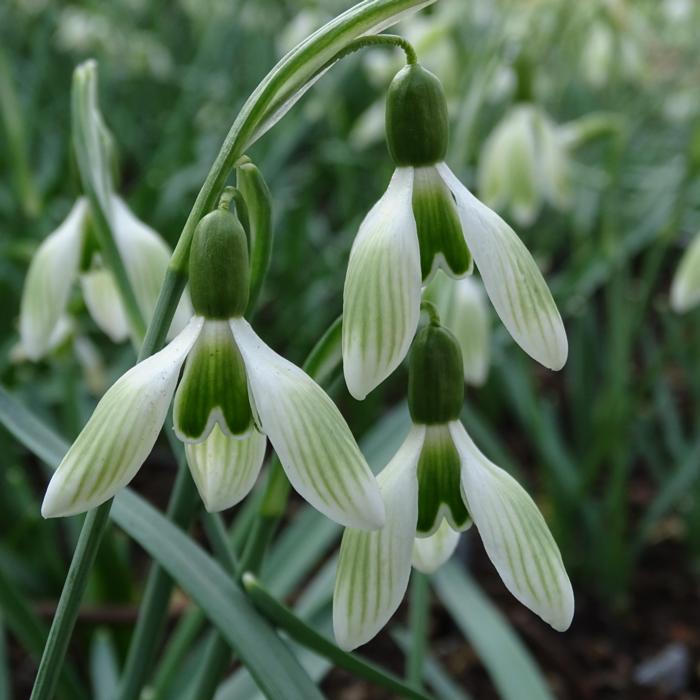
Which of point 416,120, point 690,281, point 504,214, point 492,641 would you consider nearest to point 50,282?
point 416,120

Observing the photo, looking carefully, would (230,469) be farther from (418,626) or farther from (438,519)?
(418,626)

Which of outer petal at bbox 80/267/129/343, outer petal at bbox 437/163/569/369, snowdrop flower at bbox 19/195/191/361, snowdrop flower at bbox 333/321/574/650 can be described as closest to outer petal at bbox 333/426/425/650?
snowdrop flower at bbox 333/321/574/650

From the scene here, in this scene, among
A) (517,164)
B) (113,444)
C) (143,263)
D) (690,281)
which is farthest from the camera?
(517,164)

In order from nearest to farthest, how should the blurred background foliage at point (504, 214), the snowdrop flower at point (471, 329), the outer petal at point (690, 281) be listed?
the snowdrop flower at point (471, 329) < the outer petal at point (690, 281) < the blurred background foliage at point (504, 214)

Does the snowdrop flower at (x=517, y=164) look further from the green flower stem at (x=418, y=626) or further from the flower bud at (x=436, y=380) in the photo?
the flower bud at (x=436, y=380)

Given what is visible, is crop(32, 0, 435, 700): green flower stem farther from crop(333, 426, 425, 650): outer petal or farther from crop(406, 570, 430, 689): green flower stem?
crop(406, 570, 430, 689): green flower stem

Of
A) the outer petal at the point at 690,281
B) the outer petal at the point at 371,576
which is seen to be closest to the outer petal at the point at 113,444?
the outer petal at the point at 371,576

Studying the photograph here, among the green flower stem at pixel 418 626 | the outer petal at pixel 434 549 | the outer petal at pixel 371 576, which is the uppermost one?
the outer petal at pixel 371 576
